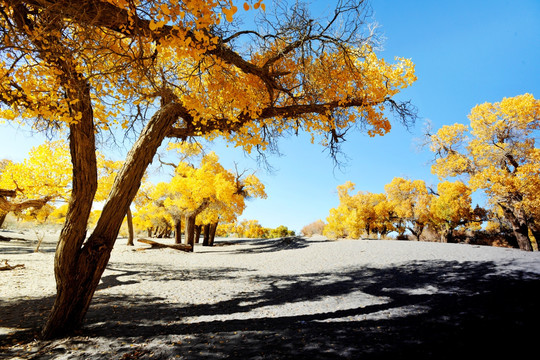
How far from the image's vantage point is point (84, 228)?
3.61 meters

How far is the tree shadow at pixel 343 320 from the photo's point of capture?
9.36 ft

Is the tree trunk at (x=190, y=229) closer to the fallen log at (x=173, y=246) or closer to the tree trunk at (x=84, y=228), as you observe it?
the fallen log at (x=173, y=246)

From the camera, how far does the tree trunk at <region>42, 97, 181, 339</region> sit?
337 cm

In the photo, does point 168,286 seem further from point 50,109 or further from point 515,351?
point 515,351

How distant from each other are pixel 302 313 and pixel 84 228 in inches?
154

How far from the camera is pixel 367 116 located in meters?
5.28

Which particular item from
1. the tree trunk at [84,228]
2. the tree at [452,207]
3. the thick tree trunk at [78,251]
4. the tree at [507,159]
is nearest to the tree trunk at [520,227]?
the tree at [507,159]

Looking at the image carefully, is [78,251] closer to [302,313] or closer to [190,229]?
[302,313]

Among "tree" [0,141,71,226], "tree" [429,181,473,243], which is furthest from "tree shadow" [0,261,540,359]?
"tree" [429,181,473,243]

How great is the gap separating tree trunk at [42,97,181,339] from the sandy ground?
0.39 metres

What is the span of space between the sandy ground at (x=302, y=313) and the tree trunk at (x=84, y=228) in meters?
0.39

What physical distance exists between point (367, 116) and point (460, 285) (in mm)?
4370

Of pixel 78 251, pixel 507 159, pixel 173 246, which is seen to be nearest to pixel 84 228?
pixel 78 251

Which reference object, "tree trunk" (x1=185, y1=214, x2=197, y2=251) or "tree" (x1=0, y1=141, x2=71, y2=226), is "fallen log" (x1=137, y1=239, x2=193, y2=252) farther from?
"tree" (x1=0, y1=141, x2=71, y2=226)
